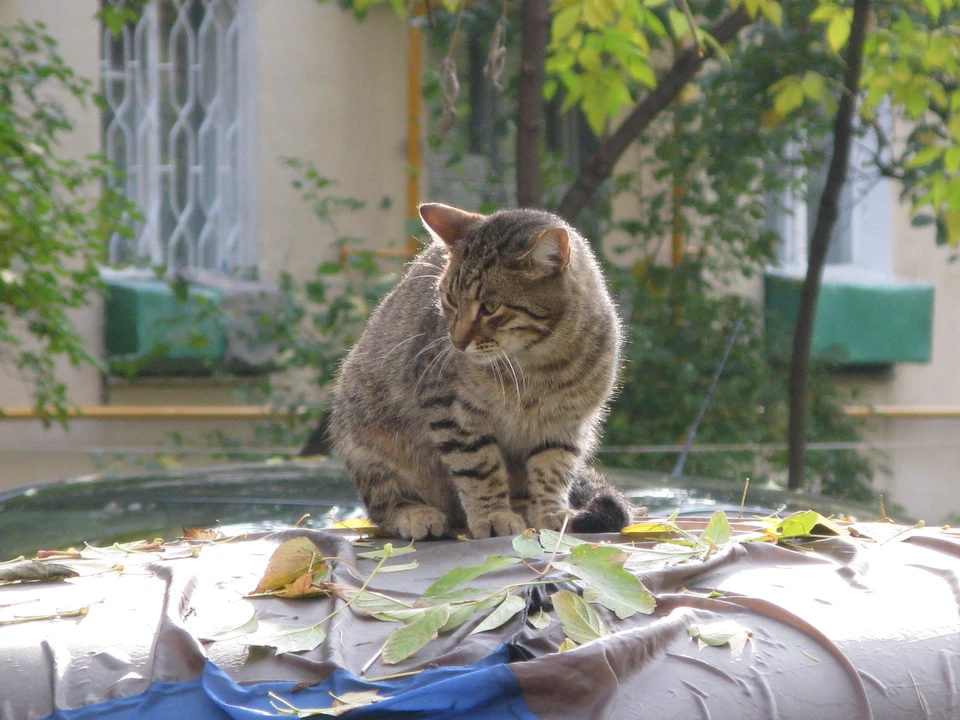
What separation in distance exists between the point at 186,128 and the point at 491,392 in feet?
15.3

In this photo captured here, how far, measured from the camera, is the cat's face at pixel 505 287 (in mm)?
2129

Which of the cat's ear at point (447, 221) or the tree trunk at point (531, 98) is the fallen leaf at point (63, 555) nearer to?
the cat's ear at point (447, 221)

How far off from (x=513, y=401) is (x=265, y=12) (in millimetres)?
4654

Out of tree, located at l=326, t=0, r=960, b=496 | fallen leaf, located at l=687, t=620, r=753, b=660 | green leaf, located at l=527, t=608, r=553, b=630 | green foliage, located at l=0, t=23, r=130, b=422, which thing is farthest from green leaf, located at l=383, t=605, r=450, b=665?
green foliage, located at l=0, t=23, r=130, b=422

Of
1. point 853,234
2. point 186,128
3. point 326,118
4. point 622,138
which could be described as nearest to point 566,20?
point 622,138

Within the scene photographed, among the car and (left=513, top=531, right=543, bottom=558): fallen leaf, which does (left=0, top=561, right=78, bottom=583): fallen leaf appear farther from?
(left=513, top=531, right=543, bottom=558): fallen leaf

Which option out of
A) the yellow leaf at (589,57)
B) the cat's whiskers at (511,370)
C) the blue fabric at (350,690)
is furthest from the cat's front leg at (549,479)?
the yellow leaf at (589,57)

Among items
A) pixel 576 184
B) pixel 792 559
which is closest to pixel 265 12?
pixel 576 184

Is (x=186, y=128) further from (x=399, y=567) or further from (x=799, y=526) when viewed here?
(x=799, y=526)

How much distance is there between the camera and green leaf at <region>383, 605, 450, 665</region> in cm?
131

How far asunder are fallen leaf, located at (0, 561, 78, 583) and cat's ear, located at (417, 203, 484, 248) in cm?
106

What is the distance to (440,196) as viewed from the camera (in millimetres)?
6438

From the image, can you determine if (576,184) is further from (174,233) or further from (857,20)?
(174,233)

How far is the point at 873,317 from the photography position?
6.77 meters
